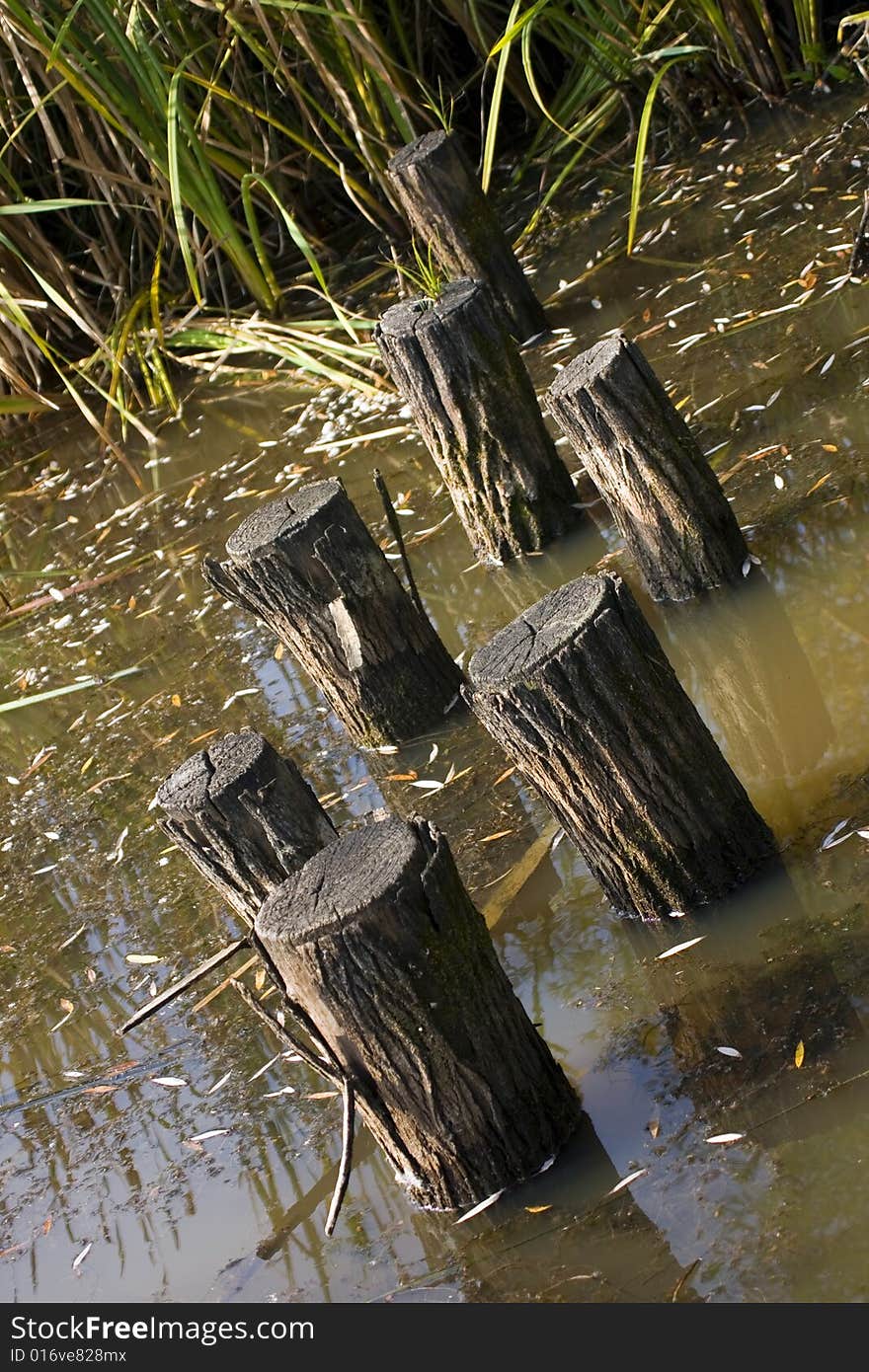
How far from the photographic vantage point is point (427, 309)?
4.73m

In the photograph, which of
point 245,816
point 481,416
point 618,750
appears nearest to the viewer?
point 618,750

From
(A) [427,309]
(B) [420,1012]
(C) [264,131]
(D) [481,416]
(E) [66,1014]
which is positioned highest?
(C) [264,131]

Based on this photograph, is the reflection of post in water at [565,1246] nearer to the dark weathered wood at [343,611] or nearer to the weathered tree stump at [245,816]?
the weathered tree stump at [245,816]

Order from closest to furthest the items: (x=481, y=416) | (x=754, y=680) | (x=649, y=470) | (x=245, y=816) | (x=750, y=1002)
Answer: (x=750, y=1002) < (x=245, y=816) < (x=754, y=680) < (x=649, y=470) < (x=481, y=416)

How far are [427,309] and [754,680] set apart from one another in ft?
5.45

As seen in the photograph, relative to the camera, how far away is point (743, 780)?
3549 millimetres

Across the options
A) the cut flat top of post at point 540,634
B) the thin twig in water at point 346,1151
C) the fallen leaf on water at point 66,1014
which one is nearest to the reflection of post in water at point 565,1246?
the thin twig in water at point 346,1151

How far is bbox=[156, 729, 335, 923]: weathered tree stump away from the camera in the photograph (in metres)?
3.35

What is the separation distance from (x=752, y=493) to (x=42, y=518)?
3718 mm

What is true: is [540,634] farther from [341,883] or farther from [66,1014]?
[66,1014]

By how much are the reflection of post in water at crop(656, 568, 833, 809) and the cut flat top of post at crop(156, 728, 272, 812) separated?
1.11 metres

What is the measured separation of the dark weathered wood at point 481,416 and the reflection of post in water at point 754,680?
77cm

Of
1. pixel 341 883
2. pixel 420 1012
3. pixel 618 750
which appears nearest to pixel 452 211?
pixel 618 750

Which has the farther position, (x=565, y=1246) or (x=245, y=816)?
(x=245, y=816)
